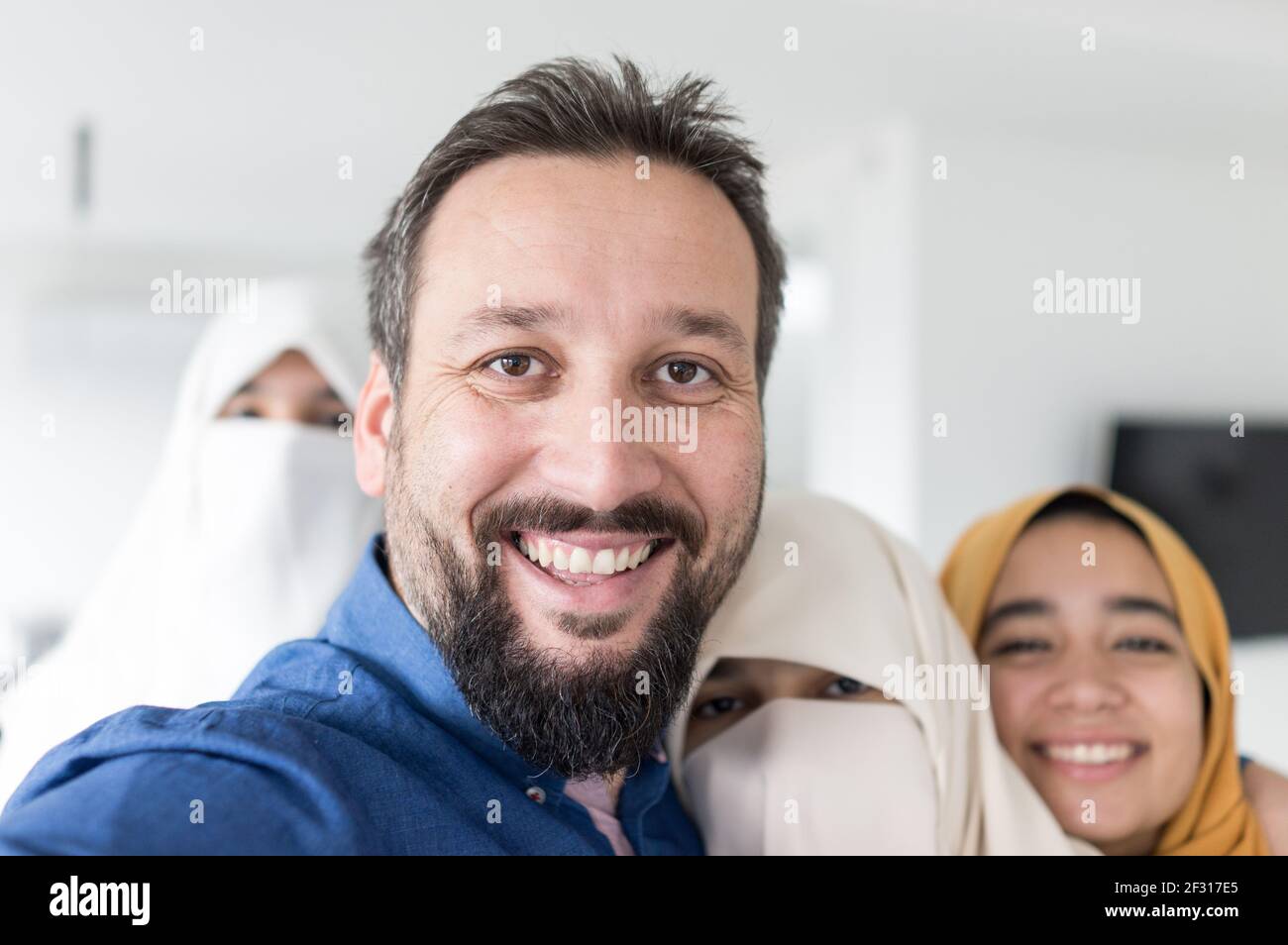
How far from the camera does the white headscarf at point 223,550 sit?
3.43 feet

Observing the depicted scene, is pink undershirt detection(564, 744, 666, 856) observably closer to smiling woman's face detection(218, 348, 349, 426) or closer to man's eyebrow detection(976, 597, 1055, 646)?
man's eyebrow detection(976, 597, 1055, 646)

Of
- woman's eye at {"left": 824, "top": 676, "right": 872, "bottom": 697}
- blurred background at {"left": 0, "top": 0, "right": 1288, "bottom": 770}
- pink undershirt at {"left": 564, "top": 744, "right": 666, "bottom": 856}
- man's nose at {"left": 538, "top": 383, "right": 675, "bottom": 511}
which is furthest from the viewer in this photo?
blurred background at {"left": 0, "top": 0, "right": 1288, "bottom": 770}

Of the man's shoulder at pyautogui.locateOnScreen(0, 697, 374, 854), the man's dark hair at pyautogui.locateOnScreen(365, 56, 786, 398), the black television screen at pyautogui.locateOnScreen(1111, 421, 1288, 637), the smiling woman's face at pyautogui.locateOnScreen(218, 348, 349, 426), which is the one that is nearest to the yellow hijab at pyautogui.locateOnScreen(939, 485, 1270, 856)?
the man's dark hair at pyautogui.locateOnScreen(365, 56, 786, 398)

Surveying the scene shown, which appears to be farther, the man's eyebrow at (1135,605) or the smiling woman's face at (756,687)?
the man's eyebrow at (1135,605)

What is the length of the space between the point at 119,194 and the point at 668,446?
372 cm

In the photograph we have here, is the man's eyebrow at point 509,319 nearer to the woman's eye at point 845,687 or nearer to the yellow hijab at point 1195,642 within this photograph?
the woman's eye at point 845,687

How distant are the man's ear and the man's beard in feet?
0.34

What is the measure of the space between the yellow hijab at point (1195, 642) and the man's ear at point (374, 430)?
28.4 inches

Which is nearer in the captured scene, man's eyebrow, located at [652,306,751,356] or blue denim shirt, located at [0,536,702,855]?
blue denim shirt, located at [0,536,702,855]

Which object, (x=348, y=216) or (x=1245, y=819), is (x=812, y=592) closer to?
(x=1245, y=819)

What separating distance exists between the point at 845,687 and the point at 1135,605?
0.38m

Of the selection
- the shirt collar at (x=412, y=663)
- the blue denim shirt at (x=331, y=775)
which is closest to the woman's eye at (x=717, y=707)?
the blue denim shirt at (x=331, y=775)

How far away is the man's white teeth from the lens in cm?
100
